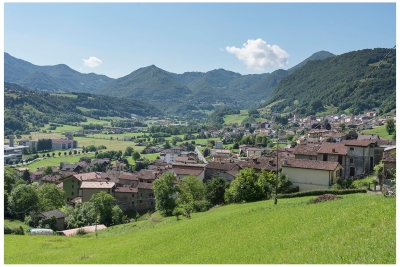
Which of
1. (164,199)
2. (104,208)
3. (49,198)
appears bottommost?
(49,198)

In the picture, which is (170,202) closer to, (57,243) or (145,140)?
(57,243)

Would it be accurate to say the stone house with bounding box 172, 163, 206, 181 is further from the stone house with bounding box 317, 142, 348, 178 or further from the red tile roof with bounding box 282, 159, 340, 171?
the red tile roof with bounding box 282, 159, 340, 171

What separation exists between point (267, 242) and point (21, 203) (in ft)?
150

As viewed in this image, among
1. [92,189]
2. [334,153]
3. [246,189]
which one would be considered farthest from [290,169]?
[92,189]

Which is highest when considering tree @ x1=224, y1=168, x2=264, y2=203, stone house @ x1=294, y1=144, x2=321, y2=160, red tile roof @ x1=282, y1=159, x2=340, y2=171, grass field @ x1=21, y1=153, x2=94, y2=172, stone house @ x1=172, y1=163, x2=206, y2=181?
stone house @ x1=294, y1=144, x2=321, y2=160

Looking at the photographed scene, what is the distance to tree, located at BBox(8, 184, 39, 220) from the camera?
55031mm

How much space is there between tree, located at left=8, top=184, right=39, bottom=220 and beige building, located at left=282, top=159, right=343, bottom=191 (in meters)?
35.3

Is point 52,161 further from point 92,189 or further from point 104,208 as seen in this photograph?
point 104,208

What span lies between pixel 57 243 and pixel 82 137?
17271 centimetres

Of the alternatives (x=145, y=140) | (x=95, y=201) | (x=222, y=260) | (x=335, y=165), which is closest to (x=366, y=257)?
(x=222, y=260)

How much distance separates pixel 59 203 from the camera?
61.5 meters

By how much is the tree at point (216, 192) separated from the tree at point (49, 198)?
86.3ft

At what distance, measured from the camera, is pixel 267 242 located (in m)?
18.9

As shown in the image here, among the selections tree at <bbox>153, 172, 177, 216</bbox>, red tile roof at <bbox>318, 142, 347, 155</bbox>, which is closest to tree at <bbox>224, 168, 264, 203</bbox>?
tree at <bbox>153, 172, 177, 216</bbox>
